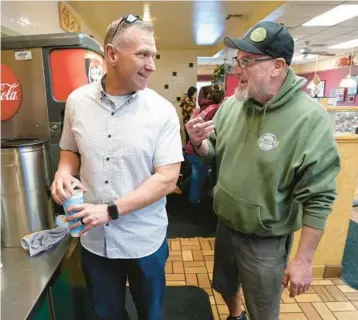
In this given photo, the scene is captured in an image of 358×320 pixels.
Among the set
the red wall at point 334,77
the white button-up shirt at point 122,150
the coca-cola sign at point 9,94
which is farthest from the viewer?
the red wall at point 334,77

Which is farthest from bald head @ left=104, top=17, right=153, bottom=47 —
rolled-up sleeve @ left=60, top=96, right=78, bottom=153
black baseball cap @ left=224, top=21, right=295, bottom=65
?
black baseball cap @ left=224, top=21, right=295, bottom=65

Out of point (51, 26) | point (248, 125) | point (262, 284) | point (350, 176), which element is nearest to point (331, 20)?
point (350, 176)

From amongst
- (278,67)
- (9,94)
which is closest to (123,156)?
(278,67)

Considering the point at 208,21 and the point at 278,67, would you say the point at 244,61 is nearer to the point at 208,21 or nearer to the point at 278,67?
the point at 278,67

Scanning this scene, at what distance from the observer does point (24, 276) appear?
109cm

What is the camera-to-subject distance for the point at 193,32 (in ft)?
17.3

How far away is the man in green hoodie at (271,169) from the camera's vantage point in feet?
3.67

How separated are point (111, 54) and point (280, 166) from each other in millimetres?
786

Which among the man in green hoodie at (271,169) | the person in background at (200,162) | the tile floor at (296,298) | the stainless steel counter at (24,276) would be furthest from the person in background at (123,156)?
the person in background at (200,162)

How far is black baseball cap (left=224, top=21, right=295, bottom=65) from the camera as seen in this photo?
118 cm

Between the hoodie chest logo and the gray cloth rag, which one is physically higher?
the hoodie chest logo

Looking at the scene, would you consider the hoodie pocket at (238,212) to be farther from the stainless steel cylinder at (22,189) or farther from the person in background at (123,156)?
the stainless steel cylinder at (22,189)

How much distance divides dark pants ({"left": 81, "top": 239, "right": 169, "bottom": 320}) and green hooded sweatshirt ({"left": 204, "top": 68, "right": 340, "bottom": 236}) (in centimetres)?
40

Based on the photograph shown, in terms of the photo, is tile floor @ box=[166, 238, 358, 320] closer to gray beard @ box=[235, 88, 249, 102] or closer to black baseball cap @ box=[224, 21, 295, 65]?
gray beard @ box=[235, 88, 249, 102]
